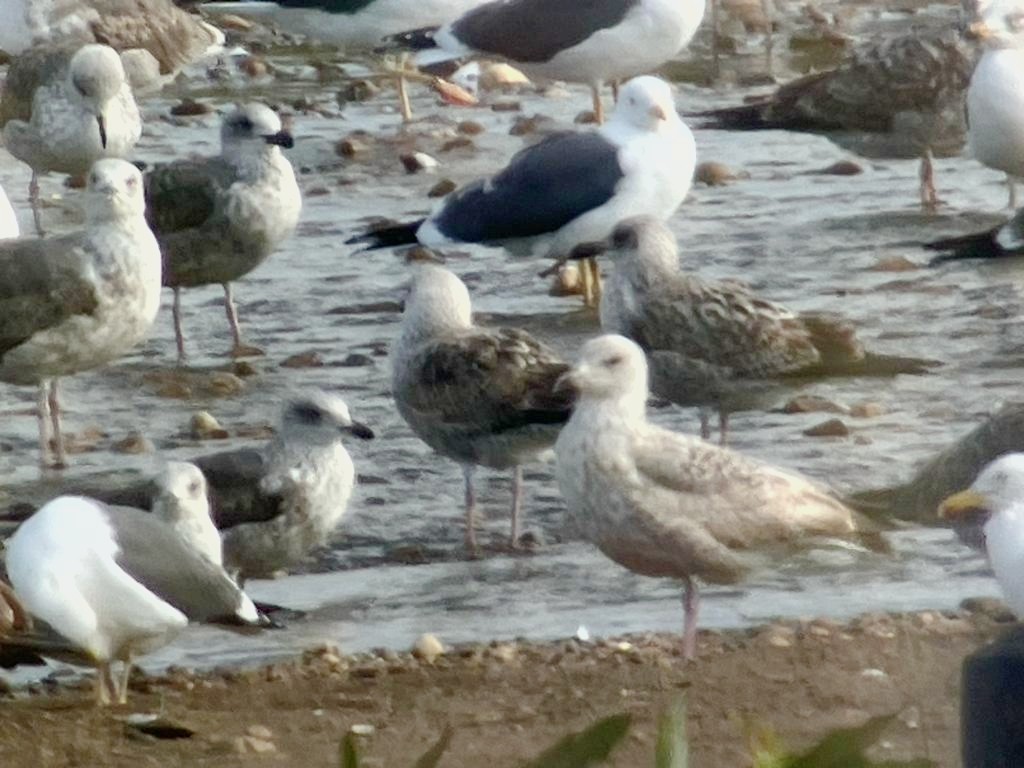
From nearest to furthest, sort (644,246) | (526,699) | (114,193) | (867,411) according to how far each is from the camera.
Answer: (526,699) → (644,246) → (867,411) → (114,193)

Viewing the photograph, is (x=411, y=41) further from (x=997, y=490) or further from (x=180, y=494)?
(x=997, y=490)

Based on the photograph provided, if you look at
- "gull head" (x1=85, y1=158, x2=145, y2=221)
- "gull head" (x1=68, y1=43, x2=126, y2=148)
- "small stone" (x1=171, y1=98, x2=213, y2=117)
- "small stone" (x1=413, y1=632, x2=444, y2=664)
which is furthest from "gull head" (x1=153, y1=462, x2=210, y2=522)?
"small stone" (x1=171, y1=98, x2=213, y2=117)

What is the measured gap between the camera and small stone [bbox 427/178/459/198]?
480 inches

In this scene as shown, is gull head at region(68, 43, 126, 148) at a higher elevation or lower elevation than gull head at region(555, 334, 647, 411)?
lower

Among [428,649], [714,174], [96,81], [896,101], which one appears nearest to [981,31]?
[896,101]

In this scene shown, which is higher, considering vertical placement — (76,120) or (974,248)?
(974,248)

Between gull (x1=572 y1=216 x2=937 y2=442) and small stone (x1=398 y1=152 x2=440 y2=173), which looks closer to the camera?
gull (x1=572 y1=216 x2=937 y2=442)

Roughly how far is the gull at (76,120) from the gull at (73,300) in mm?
3567

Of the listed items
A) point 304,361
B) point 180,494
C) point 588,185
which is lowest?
point 304,361

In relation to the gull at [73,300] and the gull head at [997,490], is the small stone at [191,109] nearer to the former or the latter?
the gull at [73,300]

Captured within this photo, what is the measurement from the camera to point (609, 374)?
20.5 ft

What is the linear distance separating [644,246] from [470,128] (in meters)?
5.69

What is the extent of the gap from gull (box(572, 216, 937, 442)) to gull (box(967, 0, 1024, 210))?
3.27 metres

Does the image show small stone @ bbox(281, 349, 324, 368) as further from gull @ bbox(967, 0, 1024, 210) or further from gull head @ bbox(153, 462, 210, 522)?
gull @ bbox(967, 0, 1024, 210)
